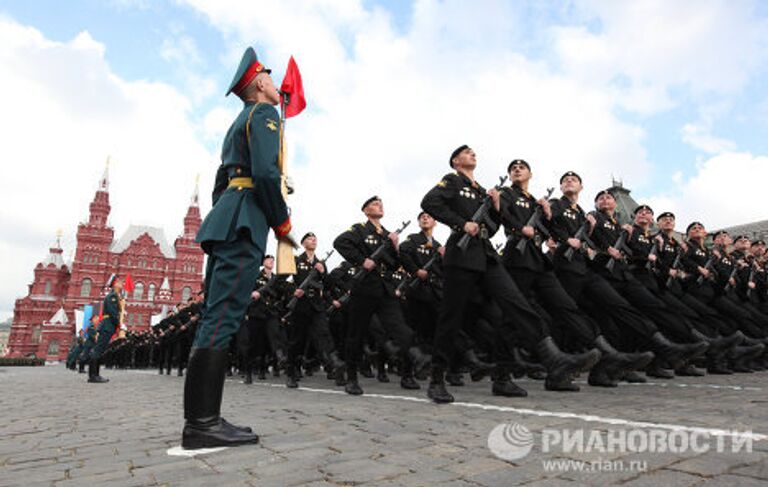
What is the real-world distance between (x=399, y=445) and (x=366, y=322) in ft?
11.8

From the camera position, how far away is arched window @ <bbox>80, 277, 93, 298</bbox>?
77.2 m

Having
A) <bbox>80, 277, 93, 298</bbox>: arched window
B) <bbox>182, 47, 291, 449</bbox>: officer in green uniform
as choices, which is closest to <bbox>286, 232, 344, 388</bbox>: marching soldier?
<bbox>182, 47, 291, 449</bbox>: officer in green uniform

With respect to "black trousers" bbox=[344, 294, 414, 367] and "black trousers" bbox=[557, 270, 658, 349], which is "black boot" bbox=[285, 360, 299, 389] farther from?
"black trousers" bbox=[557, 270, 658, 349]

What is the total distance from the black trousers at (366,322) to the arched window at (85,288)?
86.1 metres

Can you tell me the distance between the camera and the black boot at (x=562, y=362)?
4547 mm

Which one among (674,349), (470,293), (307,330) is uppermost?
(470,293)

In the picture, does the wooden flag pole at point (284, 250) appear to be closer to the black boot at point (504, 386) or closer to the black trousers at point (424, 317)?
the black boot at point (504, 386)

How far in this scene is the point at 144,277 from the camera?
3238 inches

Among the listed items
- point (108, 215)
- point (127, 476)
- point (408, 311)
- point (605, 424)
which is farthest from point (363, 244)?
point (108, 215)

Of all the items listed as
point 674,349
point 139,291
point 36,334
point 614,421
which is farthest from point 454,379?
point 36,334

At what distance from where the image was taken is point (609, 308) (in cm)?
600

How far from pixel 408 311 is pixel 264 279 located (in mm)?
3231

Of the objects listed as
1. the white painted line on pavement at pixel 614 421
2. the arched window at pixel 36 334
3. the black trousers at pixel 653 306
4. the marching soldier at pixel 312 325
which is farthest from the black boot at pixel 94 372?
the arched window at pixel 36 334

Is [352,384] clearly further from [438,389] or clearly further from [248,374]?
[248,374]
